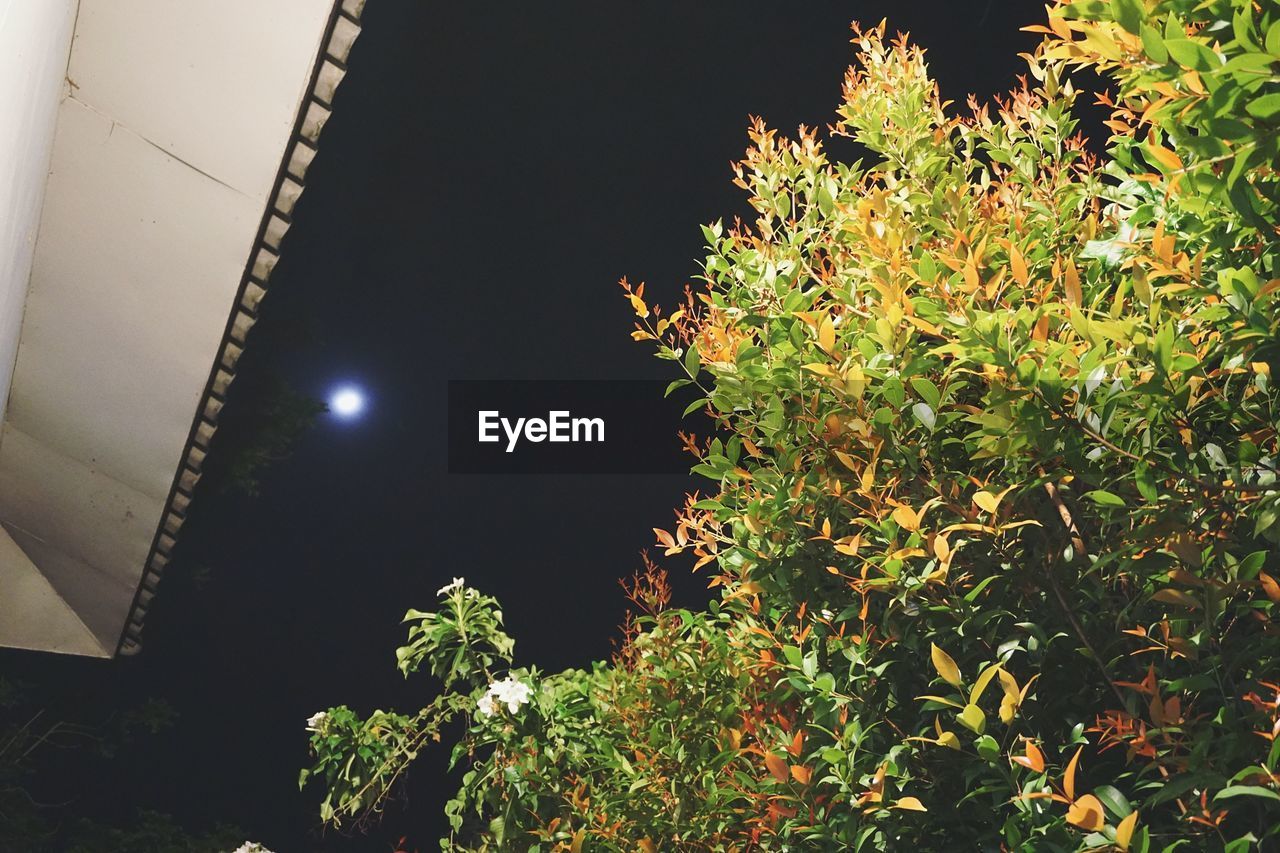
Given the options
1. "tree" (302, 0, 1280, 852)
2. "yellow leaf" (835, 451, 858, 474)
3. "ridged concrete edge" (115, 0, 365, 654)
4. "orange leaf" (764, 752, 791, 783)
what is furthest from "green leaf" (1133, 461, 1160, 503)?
"ridged concrete edge" (115, 0, 365, 654)

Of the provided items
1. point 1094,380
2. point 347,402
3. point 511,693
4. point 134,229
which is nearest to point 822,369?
point 1094,380

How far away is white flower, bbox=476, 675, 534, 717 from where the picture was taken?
9.50 ft

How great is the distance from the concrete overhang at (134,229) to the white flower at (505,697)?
1271 mm

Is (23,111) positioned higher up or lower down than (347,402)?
lower down

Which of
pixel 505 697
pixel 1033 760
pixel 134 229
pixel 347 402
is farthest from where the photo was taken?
pixel 347 402

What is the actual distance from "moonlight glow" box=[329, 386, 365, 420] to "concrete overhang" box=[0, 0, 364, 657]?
7.01 feet

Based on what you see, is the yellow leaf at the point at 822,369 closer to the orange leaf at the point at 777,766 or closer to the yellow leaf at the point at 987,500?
the yellow leaf at the point at 987,500

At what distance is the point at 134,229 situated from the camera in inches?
103

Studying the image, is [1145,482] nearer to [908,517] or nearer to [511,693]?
[908,517]

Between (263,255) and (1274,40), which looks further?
(263,255)

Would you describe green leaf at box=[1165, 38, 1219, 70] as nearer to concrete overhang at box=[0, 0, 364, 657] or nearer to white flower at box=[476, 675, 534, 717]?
concrete overhang at box=[0, 0, 364, 657]

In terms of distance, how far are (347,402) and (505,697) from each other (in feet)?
12.2

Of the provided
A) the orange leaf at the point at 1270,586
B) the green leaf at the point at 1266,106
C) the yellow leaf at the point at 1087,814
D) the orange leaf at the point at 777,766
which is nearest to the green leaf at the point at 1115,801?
the yellow leaf at the point at 1087,814

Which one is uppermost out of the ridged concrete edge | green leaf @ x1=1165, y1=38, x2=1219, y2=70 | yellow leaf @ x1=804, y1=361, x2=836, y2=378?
the ridged concrete edge
